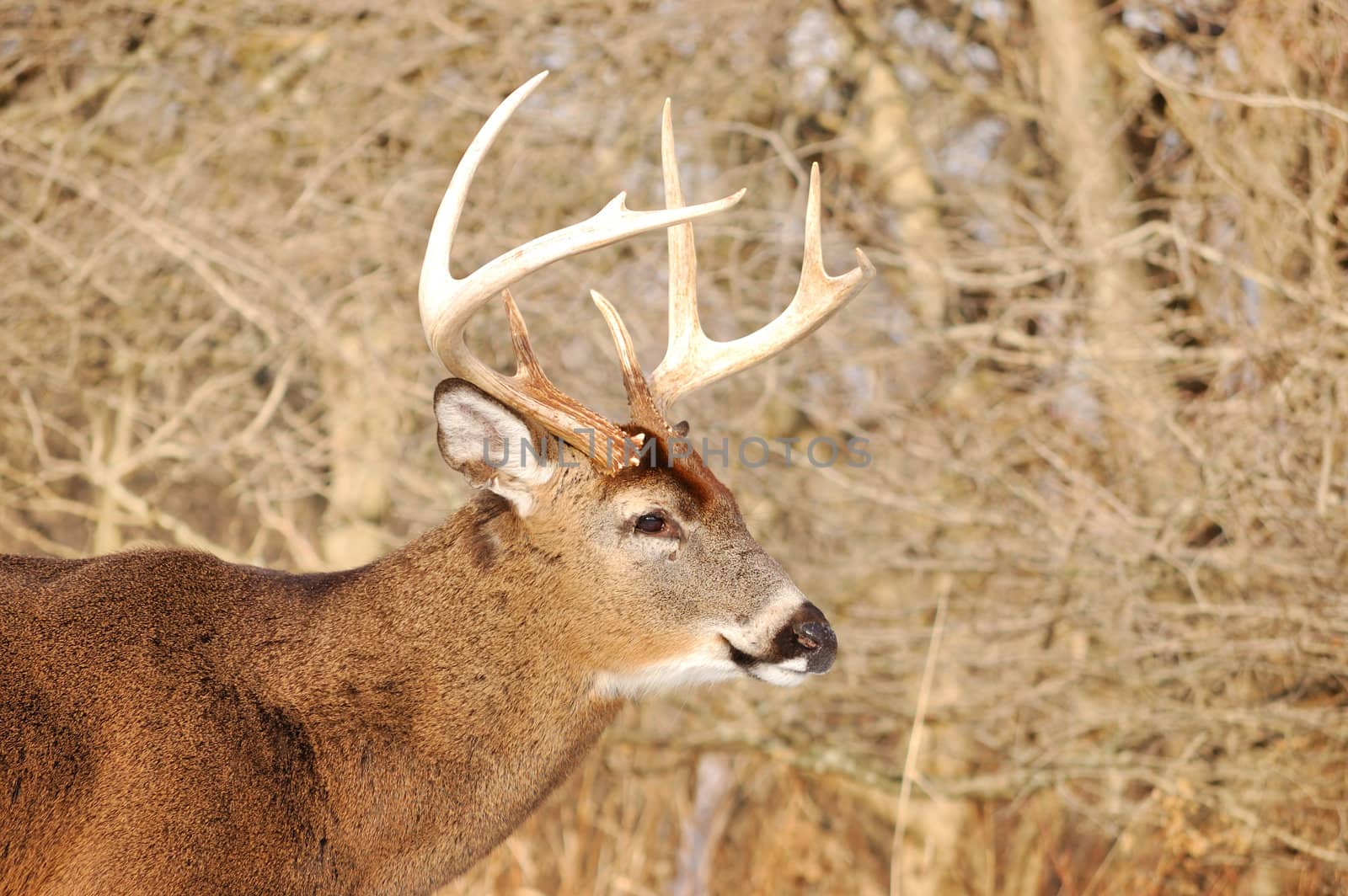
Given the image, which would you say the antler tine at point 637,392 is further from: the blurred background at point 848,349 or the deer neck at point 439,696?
the blurred background at point 848,349

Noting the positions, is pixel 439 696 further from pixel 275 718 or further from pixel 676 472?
pixel 676 472

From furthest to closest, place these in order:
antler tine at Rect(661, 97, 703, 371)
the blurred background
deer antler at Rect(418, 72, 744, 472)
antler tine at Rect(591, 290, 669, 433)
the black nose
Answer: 1. the blurred background
2. antler tine at Rect(661, 97, 703, 371)
3. antler tine at Rect(591, 290, 669, 433)
4. the black nose
5. deer antler at Rect(418, 72, 744, 472)

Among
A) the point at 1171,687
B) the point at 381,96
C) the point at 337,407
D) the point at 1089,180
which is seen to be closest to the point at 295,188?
the point at 381,96

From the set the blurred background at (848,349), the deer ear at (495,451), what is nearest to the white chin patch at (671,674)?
the deer ear at (495,451)

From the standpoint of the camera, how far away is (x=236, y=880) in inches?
135

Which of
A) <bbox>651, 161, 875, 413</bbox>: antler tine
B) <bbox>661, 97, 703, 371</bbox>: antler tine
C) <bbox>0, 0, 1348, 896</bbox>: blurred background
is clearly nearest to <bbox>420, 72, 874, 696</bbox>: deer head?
<bbox>651, 161, 875, 413</bbox>: antler tine

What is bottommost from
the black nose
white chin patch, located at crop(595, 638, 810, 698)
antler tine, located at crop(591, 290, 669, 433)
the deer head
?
white chin patch, located at crop(595, 638, 810, 698)

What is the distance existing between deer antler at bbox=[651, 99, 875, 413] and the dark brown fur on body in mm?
872

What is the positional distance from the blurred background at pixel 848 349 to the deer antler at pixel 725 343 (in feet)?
10.1

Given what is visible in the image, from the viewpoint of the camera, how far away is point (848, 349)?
8.76 m

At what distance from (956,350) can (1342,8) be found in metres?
2.83

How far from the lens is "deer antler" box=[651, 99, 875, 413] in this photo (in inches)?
179

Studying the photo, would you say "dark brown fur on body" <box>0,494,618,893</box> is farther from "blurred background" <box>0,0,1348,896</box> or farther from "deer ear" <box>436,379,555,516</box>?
"blurred background" <box>0,0,1348,896</box>

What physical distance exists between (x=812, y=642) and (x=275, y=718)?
1478 mm
